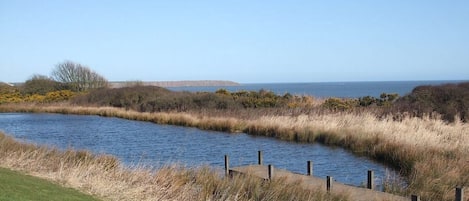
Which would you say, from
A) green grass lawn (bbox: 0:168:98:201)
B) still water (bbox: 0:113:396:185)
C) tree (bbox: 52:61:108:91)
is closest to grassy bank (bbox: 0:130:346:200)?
green grass lawn (bbox: 0:168:98:201)

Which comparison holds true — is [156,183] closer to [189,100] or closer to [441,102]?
[441,102]

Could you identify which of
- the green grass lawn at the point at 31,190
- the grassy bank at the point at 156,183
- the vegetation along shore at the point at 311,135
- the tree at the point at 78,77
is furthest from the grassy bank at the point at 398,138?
the tree at the point at 78,77

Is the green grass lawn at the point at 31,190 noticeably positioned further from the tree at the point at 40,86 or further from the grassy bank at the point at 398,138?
the tree at the point at 40,86

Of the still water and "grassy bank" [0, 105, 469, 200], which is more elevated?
A: "grassy bank" [0, 105, 469, 200]

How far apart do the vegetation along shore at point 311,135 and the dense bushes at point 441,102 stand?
0.17ft

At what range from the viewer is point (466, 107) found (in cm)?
2486

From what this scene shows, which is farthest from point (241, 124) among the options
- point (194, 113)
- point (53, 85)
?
point (53, 85)

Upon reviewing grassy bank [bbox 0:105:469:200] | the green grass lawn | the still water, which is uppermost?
the green grass lawn

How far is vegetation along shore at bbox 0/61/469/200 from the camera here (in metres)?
11.0

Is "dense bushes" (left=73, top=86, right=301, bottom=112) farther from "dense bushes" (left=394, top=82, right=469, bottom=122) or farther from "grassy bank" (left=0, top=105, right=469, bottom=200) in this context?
"dense bushes" (left=394, top=82, right=469, bottom=122)

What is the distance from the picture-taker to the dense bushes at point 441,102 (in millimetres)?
24422

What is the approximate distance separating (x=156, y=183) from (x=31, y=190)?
3.07 m

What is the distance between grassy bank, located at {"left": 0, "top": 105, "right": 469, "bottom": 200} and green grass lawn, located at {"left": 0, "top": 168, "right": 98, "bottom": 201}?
24.6 ft

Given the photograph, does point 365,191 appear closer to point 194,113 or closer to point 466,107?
point 466,107
